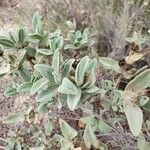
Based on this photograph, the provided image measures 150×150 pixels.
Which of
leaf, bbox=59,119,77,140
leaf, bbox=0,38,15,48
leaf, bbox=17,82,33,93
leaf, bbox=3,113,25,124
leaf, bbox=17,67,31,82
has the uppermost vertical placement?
leaf, bbox=0,38,15,48

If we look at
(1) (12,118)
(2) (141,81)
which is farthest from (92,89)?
(1) (12,118)

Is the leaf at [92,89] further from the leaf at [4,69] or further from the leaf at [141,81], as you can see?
the leaf at [4,69]

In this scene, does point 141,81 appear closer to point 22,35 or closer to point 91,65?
point 91,65

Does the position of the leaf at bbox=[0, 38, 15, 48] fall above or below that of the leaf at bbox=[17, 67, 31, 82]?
above

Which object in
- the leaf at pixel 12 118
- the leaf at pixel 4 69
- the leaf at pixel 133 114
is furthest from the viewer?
the leaf at pixel 12 118

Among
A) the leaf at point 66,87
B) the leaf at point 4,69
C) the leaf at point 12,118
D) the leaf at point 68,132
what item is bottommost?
the leaf at point 12,118

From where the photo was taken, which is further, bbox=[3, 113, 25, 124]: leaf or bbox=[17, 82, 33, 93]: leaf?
bbox=[3, 113, 25, 124]: leaf

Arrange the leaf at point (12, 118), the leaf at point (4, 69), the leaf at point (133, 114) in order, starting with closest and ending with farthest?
the leaf at point (133, 114) → the leaf at point (4, 69) → the leaf at point (12, 118)

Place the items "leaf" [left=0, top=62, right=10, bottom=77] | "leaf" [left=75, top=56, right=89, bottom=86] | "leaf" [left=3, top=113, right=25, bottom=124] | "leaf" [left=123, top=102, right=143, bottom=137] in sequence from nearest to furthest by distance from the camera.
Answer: "leaf" [left=123, top=102, right=143, bottom=137] < "leaf" [left=75, top=56, right=89, bottom=86] < "leaf" [left=0, top=62, right=10, bottom=77] < "leaf" [left=3, top=113, right=25, bottom=124]

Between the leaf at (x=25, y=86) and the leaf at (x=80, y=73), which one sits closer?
the leaf at (x=80, y=73)

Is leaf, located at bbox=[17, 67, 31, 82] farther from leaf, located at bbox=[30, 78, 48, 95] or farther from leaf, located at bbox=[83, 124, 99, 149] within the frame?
leaf, located at bbox=[83, 124, 99, 149]

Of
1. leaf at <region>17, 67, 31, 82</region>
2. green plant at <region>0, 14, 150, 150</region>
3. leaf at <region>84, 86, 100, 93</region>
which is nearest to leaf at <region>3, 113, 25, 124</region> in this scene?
green plant at <region>0, 14, 150, 150</region>

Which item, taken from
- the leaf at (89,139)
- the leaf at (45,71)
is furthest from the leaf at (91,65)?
the leaf at (89,139)

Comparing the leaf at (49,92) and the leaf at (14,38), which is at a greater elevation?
the leaf at (14,38)
